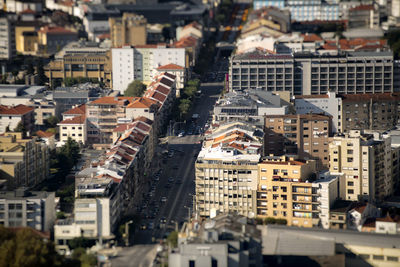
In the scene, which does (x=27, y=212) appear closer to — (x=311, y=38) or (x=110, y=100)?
(x=110, y=100)

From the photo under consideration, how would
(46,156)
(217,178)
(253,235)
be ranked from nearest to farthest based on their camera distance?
(253,235) < (217,178) < (46,156)

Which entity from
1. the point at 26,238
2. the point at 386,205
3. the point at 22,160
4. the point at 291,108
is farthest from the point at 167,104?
the point at 26,238

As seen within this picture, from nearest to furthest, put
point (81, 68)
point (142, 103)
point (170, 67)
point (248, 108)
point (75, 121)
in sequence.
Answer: point (248, 108) → point (75, 121) → point (142, 103) → point (170, 67) → point (81, 68)

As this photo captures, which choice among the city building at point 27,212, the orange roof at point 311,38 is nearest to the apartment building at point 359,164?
the city building at point 27,212

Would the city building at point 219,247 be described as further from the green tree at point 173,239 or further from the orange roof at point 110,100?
the orange roof at point 110,100

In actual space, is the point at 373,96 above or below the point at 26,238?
above

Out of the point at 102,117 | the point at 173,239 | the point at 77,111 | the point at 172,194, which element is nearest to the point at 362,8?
the point at 77,111

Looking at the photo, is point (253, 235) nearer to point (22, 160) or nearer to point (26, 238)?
point (26, 238)

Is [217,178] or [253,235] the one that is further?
[217,178]
